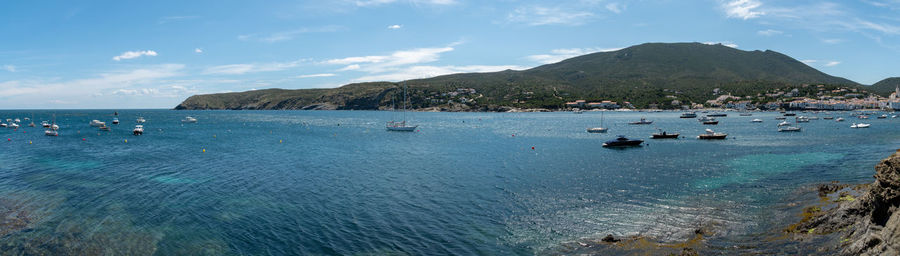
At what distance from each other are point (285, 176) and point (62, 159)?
31024 millimetres

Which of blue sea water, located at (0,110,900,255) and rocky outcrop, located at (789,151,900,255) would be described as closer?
rocky outcrop, located at (789,151,900,255)

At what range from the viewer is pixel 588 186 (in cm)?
3144

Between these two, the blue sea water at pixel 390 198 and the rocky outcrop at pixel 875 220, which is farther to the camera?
the blue sea water at pixel 390 198

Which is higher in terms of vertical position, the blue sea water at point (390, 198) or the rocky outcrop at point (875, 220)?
the rocky outcrop at point (875, 220)

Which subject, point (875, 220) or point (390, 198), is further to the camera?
point (390, 198)

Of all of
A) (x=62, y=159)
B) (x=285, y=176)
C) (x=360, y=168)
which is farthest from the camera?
(x=62, y=159)

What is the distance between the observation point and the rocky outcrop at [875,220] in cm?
1330

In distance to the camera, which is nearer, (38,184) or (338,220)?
(338,220)

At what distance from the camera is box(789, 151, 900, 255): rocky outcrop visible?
13.3 m

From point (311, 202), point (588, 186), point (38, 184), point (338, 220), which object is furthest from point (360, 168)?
point (38, 184)

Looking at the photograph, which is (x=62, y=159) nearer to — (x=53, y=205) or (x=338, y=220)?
(x=53, y=205)

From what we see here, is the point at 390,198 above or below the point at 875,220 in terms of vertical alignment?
below

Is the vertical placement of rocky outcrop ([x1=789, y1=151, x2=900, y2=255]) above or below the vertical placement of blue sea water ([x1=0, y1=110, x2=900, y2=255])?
above

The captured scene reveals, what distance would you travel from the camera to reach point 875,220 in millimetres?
14984
